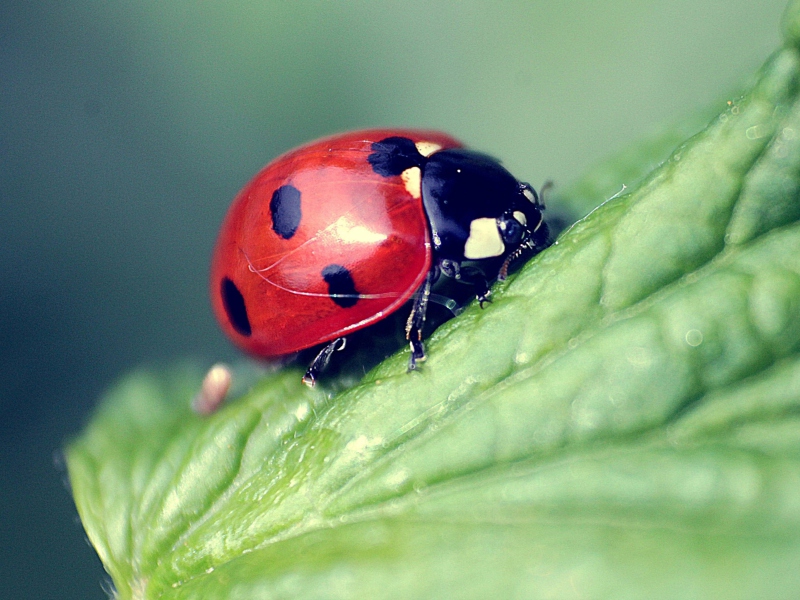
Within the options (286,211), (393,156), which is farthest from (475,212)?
(286,211)

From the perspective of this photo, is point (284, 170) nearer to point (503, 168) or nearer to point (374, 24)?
point (503, 168)

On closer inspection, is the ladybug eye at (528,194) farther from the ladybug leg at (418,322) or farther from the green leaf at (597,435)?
the green leaf at (597,435)

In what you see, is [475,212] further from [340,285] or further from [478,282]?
[340,285]

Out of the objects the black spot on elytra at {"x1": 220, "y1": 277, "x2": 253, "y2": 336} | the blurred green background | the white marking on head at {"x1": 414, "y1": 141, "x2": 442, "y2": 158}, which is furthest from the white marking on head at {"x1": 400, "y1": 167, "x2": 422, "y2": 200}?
the blurred green background

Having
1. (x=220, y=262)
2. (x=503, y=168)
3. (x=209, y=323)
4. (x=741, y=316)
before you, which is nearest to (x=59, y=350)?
(x=209, y=323)

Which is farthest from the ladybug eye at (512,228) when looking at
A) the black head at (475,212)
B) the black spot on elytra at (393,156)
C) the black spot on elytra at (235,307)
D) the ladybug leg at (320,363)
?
the black spot on elytra at (235,307)

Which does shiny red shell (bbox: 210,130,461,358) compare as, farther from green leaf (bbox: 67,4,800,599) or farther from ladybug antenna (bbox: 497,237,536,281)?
green leaf (bbox: 67,4,800,599)
